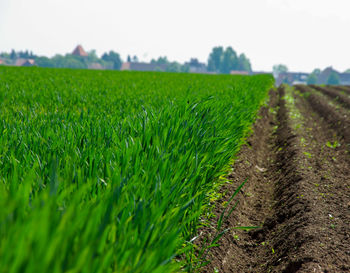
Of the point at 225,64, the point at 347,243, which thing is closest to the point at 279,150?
the point at 347,243

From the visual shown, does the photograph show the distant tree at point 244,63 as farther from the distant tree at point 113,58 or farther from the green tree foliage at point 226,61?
the distant tree at point 113,58

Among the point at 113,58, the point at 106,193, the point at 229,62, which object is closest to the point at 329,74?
the point at 229,62

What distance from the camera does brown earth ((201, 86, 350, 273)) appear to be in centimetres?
257

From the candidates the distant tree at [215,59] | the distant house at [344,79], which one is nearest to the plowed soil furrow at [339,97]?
the distant house at [344,79]

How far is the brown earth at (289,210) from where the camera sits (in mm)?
2566

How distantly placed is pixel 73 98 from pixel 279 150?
12.9 ft

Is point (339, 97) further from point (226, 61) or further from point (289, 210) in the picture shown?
point (226, 61)

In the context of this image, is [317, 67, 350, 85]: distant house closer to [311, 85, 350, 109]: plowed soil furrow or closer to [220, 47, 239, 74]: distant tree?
[220, 47, 239, 74]: distant tree

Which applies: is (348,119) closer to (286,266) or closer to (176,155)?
(286,266)

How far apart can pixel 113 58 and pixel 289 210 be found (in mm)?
A: 158526

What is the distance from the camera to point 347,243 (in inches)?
110

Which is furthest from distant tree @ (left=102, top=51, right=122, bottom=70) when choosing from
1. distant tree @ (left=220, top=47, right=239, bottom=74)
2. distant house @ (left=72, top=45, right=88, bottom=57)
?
distant tree @ (left=220, top=47, right=239, bottom=74)

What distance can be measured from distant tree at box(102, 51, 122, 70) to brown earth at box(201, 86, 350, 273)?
149 meters

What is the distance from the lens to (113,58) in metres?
154
